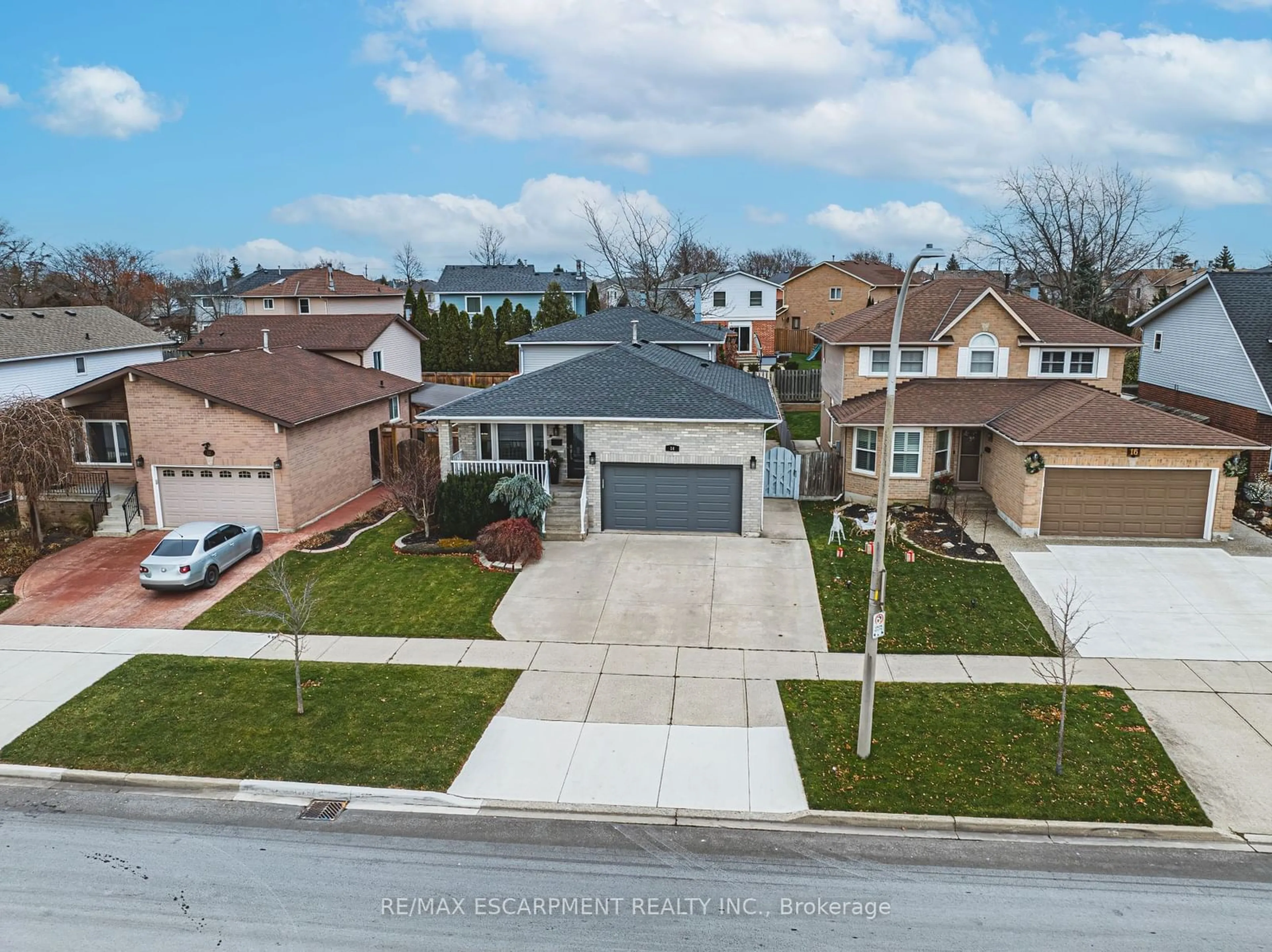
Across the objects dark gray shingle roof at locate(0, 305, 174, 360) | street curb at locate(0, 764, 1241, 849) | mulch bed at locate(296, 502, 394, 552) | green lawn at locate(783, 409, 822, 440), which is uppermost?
dark gray shingle roof at locate(0, 305, 174, 360)

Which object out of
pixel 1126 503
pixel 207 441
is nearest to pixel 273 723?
pixel 207 441

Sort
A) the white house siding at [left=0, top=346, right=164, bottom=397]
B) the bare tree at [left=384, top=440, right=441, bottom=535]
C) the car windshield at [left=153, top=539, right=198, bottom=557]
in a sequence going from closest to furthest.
A: 1. the car windshield at [left=153, top=539, right=198, bottom=557]
2. the bare tree at [left=384, top=440, right=441, bottom=535]
3. the white house siding at [left=0, top=346, right=164, bottom=397]

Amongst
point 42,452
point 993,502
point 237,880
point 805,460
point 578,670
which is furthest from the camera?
point 805,460

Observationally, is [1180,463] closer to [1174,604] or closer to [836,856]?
[1174,604]

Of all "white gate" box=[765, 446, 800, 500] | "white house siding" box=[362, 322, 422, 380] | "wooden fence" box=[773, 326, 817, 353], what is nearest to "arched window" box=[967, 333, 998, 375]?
"white gate" box=[765, 446, 800, 500]

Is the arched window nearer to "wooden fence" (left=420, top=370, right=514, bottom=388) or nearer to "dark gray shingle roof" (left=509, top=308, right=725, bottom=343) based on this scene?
"dark gray shingle roof" (left=509, top=308, right=725, bottom=343)

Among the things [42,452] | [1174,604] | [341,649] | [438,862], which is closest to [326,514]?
[42,452]

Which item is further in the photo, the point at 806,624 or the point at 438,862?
the point at 806,624
